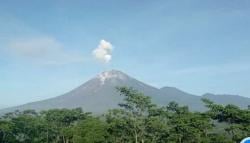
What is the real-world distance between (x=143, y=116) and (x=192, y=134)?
16.8ft

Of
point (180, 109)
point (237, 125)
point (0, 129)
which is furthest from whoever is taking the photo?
point (0, 129)

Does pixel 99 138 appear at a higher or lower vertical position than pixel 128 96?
lower

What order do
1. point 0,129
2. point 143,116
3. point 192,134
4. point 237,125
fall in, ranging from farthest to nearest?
point 0,129
point 143,116
point 192,134
point 237,125

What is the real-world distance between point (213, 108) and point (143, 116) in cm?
643

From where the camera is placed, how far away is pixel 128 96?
4084 cm

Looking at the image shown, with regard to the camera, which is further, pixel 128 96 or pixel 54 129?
pixel 54 129

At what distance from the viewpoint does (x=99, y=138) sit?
40.7 metres

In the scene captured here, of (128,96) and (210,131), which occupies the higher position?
(128,96)

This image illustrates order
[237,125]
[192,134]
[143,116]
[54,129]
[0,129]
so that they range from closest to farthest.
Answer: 1. [237,125]
2. [192,134]
3. [143,116]
4. [0,129]
5. [54,129]

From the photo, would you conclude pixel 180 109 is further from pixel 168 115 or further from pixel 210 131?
pixel 210 131

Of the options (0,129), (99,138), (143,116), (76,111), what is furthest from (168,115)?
(0,129)

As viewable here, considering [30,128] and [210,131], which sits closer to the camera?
[210,131]

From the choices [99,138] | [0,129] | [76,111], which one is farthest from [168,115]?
[0,129]

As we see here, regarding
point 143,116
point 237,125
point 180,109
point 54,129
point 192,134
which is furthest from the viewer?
point 54,129
